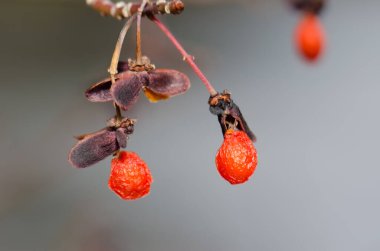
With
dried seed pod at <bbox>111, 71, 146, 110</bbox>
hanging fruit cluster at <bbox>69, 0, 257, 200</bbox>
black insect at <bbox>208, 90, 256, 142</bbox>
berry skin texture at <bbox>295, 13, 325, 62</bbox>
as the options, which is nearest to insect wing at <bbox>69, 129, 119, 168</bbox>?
hanging fruit cluster at <bbox>69, 0, 257, 200</bbox>

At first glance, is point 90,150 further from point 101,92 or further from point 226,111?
point 226,111

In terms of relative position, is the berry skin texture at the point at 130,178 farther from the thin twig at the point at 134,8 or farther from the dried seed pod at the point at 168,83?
the thin twig at the point at 134,8

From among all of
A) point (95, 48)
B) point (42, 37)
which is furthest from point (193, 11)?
point (42, 37)

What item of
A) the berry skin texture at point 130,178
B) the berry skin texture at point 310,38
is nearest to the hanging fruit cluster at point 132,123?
the berry skin texture at point 130,178

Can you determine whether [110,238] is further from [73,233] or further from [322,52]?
[322,52]

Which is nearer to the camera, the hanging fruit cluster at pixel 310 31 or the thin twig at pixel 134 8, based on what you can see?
the thin twig at pixel 134 8
